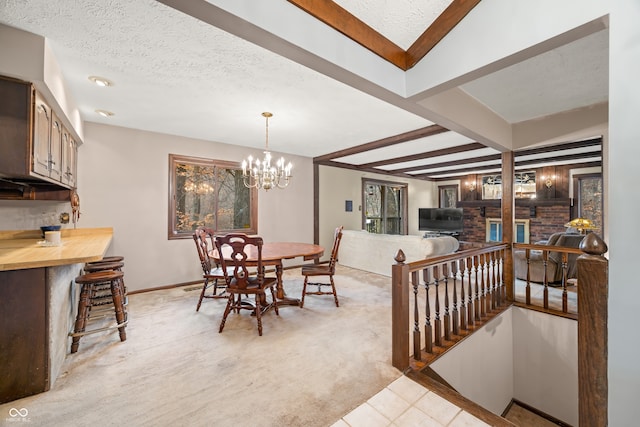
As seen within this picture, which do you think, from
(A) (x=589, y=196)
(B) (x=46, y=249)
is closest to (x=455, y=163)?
(A) (x=589, y=196)

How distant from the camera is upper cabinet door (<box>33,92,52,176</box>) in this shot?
6.45 ft

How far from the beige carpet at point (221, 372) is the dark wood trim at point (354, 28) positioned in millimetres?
2307

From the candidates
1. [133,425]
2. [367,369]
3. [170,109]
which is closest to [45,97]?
[170,109]

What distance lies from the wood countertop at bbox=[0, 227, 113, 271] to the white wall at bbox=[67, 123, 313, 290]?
7.8 inches

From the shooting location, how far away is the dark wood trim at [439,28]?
1685mm

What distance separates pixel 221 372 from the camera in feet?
6.26

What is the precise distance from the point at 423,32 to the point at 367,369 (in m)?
2.50

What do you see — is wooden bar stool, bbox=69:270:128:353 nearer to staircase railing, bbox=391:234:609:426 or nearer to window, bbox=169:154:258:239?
window, bbox=169:154:258:239

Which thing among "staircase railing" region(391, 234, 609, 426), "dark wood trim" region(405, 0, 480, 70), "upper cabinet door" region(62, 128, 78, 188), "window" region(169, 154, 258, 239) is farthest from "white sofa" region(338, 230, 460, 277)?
"upper cabinet door" region(62, 128, 78, 188)

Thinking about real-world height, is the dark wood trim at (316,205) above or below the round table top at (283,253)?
above

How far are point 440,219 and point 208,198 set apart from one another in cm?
673

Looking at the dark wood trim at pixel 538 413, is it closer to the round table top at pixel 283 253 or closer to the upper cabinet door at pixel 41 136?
the round table top at pixel 283 253

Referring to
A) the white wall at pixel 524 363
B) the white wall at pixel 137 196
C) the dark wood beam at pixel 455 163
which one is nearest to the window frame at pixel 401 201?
the dark wood beam at pixel 455 163

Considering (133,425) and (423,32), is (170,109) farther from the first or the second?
(133,425)
